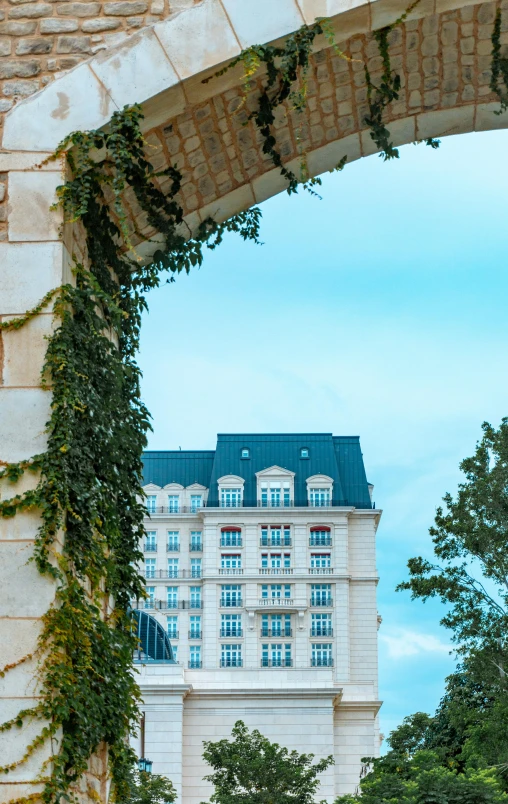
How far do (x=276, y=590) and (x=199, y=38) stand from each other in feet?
162

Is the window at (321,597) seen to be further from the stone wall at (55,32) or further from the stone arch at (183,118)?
the stone wall at (55,32)

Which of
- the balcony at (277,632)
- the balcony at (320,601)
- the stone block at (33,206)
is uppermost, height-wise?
the balcony at (320,601)

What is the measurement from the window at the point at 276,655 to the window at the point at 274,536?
469 centimetres

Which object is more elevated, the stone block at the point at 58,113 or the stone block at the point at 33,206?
the stone block at the point at 58,113

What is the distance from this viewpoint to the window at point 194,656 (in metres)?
54.1

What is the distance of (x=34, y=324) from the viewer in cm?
510

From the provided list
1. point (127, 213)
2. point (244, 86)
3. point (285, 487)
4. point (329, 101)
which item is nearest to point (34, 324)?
point (127, 213)

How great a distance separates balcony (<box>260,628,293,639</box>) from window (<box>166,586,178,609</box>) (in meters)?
4.49

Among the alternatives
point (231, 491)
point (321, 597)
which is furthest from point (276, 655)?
point (231, 491)

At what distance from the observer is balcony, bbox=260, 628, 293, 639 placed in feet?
175

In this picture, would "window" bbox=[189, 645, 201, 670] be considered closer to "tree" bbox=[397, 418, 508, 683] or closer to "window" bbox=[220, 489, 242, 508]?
"window" bbox=[220, 489, 242, 508]

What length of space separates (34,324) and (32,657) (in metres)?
1.41

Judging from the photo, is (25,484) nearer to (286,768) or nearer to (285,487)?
(286,768)

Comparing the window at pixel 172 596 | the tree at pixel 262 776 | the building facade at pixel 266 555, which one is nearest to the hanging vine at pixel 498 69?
the tree at pixel 262 776
